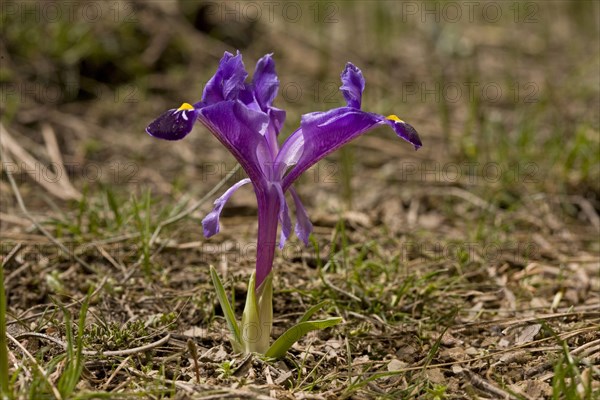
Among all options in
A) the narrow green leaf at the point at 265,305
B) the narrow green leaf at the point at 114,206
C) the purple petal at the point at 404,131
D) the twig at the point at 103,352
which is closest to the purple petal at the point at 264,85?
the purple petal at the point at 404,131

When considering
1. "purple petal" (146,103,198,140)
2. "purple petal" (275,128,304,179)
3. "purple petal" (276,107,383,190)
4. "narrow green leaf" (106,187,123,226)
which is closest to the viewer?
"purple petal" (146,103,198,140)

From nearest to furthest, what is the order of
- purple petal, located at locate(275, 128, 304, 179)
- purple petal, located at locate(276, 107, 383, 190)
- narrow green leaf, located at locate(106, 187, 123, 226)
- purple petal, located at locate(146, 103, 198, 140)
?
purple petal, located at locate(146, 103, 198, 140)
purple petal, located at locate(276, 107, 383, 190)
purple petal, located at locate(275, 128, 304, 179)
narrow green leaf, located at locate(106, 187, 123, 226)

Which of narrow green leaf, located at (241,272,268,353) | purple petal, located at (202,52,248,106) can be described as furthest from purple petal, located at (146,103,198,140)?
narrow green leaf, located at (241,272,268,353)

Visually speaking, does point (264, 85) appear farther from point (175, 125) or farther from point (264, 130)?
point (175, 125)

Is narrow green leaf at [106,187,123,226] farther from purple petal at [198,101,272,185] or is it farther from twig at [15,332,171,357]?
purple petal at [198,101,272,185]

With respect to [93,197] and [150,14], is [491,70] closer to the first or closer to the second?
[150,14]

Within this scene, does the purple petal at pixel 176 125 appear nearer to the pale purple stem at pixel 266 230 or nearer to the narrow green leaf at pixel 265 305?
the pale purple stem at pixel 266 230

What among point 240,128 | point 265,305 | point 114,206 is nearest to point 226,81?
point 240,128
